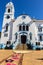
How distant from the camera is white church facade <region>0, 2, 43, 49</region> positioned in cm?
3722

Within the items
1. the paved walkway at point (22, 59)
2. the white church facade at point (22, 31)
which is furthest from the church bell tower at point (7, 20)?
the paved walkway at point (22, 59)

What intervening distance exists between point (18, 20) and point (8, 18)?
359 cm

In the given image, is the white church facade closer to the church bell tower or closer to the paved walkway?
the church bell tower

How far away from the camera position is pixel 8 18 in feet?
134

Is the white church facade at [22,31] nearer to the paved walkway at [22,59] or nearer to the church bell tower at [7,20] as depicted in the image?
the church bell tower at [7,20]

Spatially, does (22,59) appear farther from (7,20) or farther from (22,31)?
(7,20)

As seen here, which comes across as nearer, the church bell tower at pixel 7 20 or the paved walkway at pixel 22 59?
the paved walkway at pixel 22 59

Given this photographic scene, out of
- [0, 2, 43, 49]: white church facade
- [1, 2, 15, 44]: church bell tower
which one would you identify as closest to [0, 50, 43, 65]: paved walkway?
[0, 2, 43, 49]: white church facade

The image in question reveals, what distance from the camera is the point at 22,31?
38.0m

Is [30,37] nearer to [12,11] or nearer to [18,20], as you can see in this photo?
[18,20]

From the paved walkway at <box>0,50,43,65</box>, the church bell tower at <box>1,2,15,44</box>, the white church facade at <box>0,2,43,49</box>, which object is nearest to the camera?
the paved walkway at <box>0,50,43,65</box>

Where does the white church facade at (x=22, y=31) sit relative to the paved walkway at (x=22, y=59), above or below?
above

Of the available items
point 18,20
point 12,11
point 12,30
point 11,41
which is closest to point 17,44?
point 11,41

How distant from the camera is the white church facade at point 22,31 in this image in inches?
1465
